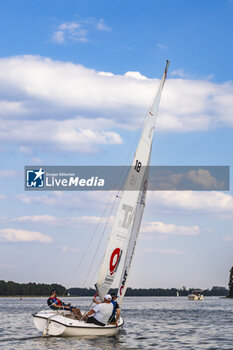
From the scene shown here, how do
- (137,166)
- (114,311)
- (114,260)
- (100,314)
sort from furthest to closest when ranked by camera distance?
(137,166) → (114,260) → (114,311) → (100,314)

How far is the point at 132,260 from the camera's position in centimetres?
2827

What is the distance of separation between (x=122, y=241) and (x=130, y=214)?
1.58m

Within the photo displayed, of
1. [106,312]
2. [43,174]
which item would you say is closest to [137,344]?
[106,312]

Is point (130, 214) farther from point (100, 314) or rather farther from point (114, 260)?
point (100, 314)

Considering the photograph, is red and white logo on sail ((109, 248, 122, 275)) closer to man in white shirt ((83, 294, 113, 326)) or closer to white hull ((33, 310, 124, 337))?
man in white shirt ((83, 294, 113, 326))

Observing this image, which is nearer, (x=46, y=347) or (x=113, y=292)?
(x=46, y=347)

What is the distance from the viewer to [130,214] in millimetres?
27688

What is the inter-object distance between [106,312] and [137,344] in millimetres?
2202

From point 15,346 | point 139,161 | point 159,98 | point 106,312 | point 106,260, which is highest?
point 159,98

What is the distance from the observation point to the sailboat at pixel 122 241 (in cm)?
2412

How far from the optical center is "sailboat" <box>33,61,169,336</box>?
2412 cm

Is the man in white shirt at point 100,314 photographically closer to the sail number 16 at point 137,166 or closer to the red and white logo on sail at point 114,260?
the red and white logo on sail at point 114,260

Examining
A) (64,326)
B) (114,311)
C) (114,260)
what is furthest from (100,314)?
(114,260)

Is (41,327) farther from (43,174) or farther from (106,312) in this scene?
(43,174)
